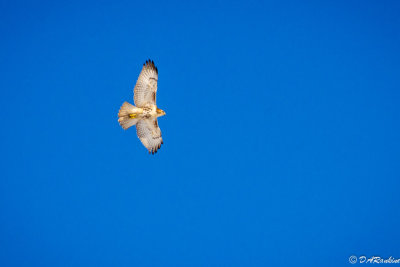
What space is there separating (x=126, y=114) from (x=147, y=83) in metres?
1.04

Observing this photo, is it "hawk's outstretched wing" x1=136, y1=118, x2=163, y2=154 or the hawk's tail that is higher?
"hawk's outstretched wing" x1=136, y1=118, x2=163, y2=154

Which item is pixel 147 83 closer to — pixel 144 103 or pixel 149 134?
pixel 144 103

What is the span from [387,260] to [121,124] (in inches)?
615

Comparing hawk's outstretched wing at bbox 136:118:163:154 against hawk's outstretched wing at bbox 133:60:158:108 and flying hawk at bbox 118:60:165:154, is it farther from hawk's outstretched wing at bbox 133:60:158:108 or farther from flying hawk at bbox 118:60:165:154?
hawk's outstretched wing at bbox 133:60:158:108

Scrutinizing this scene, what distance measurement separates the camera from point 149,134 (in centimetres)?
996

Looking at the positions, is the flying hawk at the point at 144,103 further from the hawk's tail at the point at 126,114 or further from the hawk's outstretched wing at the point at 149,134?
the hawk's outstretched wing at the point at 149,134

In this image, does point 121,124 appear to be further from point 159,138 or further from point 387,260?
point 387,260

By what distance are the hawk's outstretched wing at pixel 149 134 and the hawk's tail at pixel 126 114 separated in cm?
57

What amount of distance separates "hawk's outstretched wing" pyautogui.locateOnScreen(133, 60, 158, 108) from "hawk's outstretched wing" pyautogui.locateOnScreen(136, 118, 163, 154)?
2.71 ft

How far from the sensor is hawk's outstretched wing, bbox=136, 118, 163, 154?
381 inches

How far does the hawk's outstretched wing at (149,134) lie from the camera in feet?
31.8

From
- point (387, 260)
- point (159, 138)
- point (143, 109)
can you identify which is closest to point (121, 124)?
point (143, 109)

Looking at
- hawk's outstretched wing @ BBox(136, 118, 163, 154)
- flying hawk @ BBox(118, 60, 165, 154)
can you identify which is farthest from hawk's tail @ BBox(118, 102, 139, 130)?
hawk's outstretched wing @ BBox(136, 118, 163, 154)

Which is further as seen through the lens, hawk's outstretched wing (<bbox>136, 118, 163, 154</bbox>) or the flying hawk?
hawk's outstretched wing (<bbox>136, 118, 163, 154</bbox>)
